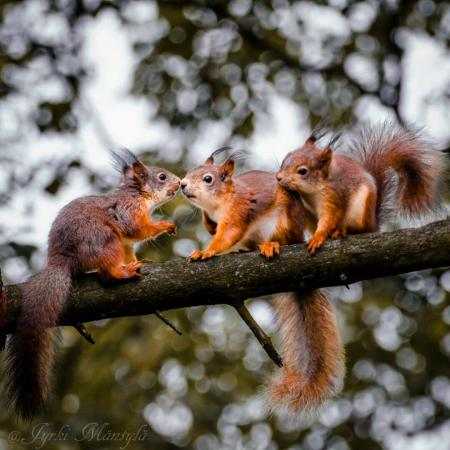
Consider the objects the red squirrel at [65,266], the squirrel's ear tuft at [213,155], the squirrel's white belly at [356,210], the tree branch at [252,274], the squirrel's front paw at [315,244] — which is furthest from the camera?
the squirrel's ear tuft at [213,155]

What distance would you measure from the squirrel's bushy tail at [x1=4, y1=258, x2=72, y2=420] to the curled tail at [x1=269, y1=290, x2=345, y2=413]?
1067 mm

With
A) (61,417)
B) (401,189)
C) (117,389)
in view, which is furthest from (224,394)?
(401,189)

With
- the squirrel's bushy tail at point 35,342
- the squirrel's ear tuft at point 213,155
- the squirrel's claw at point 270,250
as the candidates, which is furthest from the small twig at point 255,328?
the squirrel's ear tuft at point 213,155

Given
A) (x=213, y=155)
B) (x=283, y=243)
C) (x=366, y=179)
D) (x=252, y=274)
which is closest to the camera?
(x=252, y=274)

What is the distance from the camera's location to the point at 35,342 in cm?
391

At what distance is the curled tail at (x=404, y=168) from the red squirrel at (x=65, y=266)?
3.53 ft

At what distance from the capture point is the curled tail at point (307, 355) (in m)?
4.31

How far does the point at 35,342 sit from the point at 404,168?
6.34 ft

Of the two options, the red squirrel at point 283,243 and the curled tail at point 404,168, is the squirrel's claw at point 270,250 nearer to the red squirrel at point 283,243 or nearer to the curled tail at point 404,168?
the red squirrel at point 283,243

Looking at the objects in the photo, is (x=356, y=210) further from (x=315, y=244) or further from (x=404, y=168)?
(x=315, y=244)

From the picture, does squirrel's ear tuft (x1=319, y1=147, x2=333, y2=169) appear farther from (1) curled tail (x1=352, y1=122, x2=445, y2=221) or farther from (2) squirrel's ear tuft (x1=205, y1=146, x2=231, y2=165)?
(2) squirrel's ear tuft (x1=205, y1=146, x2=231, y2=165)

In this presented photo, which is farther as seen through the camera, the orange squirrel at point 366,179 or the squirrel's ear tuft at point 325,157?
the squirrel's ear tuft at point 325,157

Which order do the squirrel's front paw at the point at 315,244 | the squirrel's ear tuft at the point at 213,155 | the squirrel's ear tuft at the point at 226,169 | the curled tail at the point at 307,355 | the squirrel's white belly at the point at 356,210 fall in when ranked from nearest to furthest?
1. the squirrel's front paw at the point at 315,244
2. the squirrel's white belly at the point at 356,210
3. the curled tail at the point at 307,355
4. the squirrel's ear tuft at the point at 226,169
5. the squirrel's ear tuft at the point at 213,155

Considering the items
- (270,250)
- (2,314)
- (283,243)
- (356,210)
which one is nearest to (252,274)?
(270,250)
